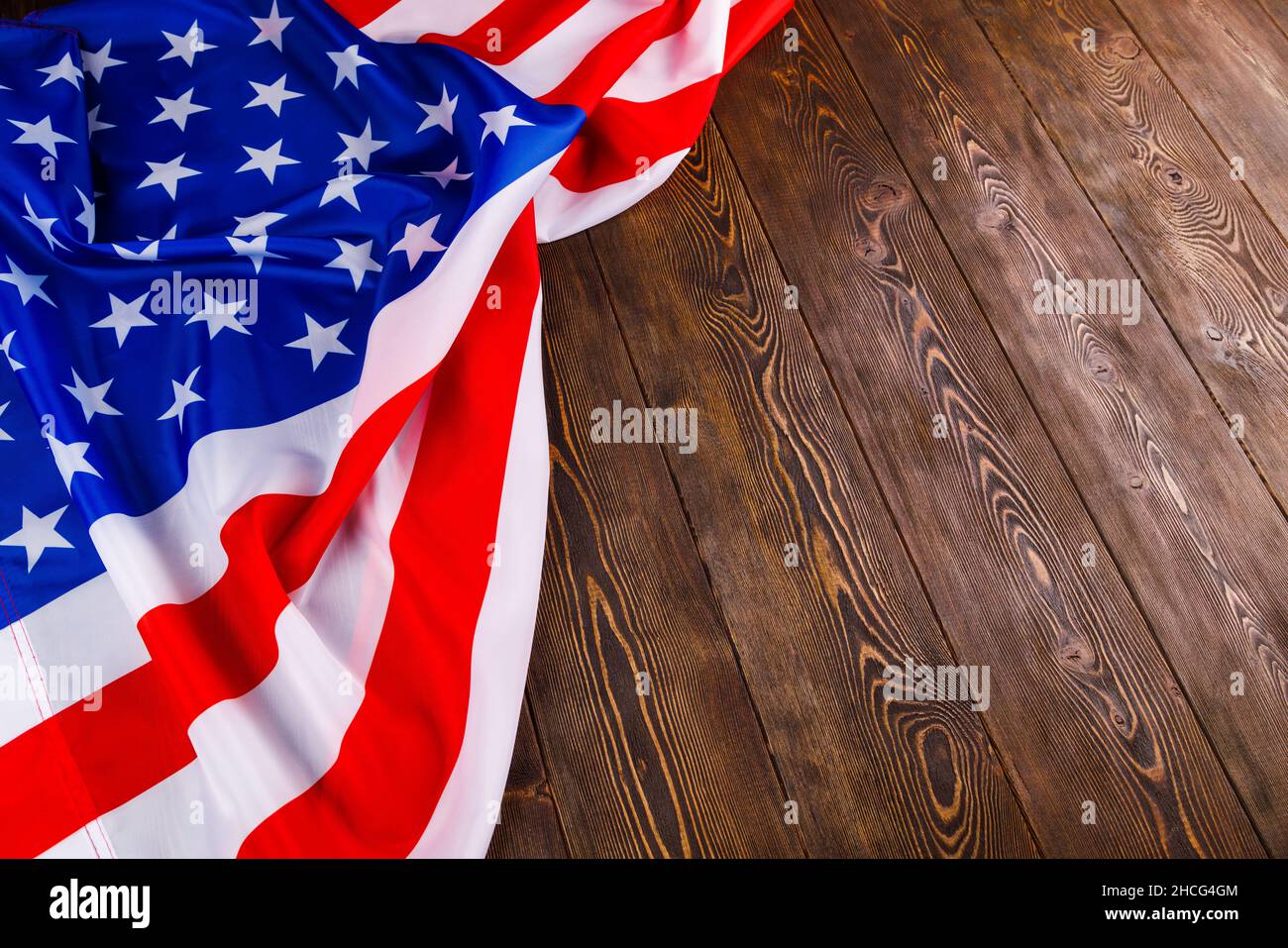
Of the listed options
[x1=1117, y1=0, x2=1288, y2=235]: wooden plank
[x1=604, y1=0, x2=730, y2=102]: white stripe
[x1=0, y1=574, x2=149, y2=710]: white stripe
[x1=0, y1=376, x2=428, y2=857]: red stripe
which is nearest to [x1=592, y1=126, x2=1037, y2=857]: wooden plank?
[x1=604, y1=0, x2=730, y2=102]: white stripe

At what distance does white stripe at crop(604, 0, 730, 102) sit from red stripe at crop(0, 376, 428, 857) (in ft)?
2.98

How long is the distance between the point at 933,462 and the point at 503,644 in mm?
654

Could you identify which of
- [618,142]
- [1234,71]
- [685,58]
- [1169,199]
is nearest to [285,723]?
[618,142]

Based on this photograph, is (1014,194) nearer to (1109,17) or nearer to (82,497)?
(1109,17)

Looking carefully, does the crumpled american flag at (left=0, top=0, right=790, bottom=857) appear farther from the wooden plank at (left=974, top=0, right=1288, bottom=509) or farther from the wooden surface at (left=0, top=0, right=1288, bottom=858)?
the wooden plank at (left=974, top=0, right=1288, bottom=509)

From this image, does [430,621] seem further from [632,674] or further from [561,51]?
[561,51]

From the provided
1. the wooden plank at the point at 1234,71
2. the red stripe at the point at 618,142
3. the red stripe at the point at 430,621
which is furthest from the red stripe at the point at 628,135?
the wooden plank at the point at 1234,71

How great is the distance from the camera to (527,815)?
3.79 feet

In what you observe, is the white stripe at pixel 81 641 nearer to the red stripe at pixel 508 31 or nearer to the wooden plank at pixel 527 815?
the wooden plank at pixel 527 815

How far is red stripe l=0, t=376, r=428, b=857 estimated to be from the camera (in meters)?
1.05

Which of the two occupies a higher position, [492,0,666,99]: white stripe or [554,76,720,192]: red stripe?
[492,0,666,99]: white stripe

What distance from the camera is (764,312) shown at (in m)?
1.55

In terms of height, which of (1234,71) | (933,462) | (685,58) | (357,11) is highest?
(357,11)

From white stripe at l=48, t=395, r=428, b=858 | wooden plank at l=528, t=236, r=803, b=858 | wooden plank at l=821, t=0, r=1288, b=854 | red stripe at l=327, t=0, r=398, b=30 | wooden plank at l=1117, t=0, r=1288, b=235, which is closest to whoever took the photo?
white stripe at l=48, t=395, r=428, b=858
